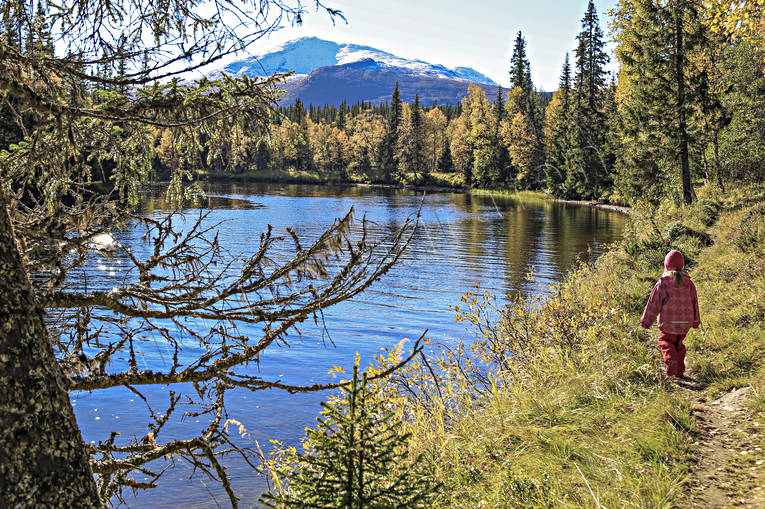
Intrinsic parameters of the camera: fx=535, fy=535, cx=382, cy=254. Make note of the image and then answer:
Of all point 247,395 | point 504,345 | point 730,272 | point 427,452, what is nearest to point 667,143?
point 730,272

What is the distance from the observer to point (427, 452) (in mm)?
5020

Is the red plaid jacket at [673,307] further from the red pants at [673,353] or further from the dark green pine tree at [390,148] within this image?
the dark green pine tree at [390,148]

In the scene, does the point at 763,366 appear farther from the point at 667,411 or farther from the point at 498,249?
the point at 498,249

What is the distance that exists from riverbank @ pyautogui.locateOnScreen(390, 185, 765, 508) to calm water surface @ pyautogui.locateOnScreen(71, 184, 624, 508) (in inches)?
91.1

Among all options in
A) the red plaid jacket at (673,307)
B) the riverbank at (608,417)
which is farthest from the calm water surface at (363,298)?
the red plaid jacket at (673,307)

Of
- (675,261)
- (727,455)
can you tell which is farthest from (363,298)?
(727,455)

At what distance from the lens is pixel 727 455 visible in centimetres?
442

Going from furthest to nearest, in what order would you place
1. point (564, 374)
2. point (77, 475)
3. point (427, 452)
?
point (564, 374) < point (427, 452) < point (77, 475)

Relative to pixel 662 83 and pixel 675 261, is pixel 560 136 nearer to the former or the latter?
pixel 662 83

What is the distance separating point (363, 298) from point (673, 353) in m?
12.5

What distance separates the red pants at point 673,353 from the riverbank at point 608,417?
0.15 meters

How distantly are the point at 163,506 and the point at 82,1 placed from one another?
20.4ft

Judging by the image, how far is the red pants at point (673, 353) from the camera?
251 inches

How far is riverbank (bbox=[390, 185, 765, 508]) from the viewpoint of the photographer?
13.4 feet
